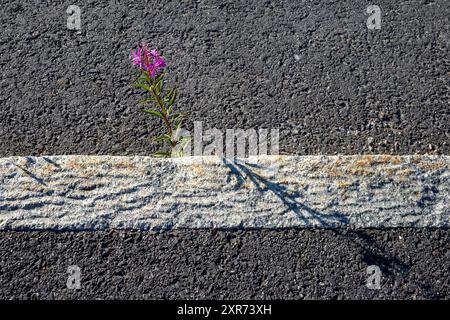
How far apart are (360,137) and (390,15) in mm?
1244

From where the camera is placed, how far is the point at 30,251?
2.75 meters

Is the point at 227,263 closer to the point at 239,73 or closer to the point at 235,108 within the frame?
the point at 235,108

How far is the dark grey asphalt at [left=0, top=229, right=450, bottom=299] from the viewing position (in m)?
2.64

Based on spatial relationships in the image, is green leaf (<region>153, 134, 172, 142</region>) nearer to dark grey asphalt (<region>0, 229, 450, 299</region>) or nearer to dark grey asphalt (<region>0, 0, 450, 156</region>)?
dark grey asphalt (<region>0, 0, 450, 156</region>)

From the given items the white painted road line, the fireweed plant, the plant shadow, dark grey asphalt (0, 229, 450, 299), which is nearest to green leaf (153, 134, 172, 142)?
the fireweed plant

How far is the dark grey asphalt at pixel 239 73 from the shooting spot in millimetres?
3273

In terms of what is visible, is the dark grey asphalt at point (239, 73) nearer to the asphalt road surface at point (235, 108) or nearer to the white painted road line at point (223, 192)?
the asphalt road surface at point (235, 108)

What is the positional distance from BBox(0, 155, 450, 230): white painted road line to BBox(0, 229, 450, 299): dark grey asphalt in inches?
2.6

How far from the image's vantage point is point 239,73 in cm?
359

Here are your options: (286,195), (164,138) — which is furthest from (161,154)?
(286,195)

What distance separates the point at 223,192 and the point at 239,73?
1038mm

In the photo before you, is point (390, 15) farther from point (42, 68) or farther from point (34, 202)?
point (34, 202)
